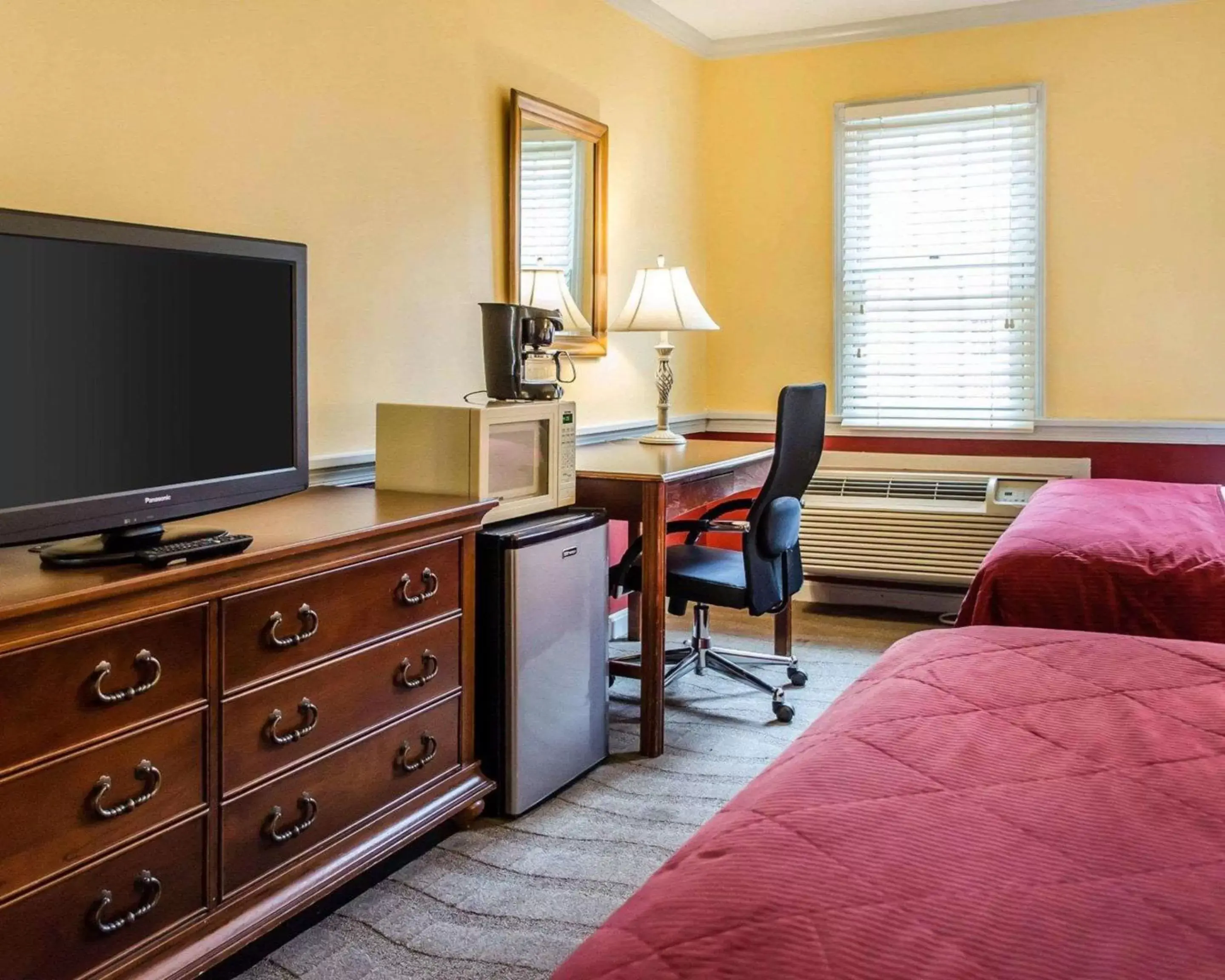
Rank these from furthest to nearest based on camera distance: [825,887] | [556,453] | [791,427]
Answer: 1. [791,427]
2. [556,453]
3. [825,887]

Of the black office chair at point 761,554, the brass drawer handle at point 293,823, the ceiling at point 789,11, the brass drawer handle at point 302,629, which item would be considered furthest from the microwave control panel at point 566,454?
the ceiling at point 789,11

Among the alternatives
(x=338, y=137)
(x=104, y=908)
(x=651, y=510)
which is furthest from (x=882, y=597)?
(x=104, y=908)

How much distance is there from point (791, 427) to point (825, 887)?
98.4 inches

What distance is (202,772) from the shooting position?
1893mm

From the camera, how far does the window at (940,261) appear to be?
4.63m

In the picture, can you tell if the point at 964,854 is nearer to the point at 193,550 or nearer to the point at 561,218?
the point at 193,550

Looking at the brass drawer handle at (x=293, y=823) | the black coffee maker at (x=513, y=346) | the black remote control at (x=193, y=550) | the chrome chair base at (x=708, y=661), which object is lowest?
the chrome chair base at (x=708, y=661)

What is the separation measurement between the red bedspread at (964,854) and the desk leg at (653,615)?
5.13 ft

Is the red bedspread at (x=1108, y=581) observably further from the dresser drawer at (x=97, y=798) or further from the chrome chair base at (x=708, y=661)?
the dresser drawer at (x=97, y=798)

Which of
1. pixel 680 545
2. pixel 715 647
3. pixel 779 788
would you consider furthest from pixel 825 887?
pixel 715 647

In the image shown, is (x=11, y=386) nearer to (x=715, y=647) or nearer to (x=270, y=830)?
(x=270, y=830)

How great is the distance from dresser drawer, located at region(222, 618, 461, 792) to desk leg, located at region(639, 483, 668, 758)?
762mm

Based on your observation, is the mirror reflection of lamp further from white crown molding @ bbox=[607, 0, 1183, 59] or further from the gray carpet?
the gray carpet

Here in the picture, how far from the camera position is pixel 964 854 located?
1079 millimetres
